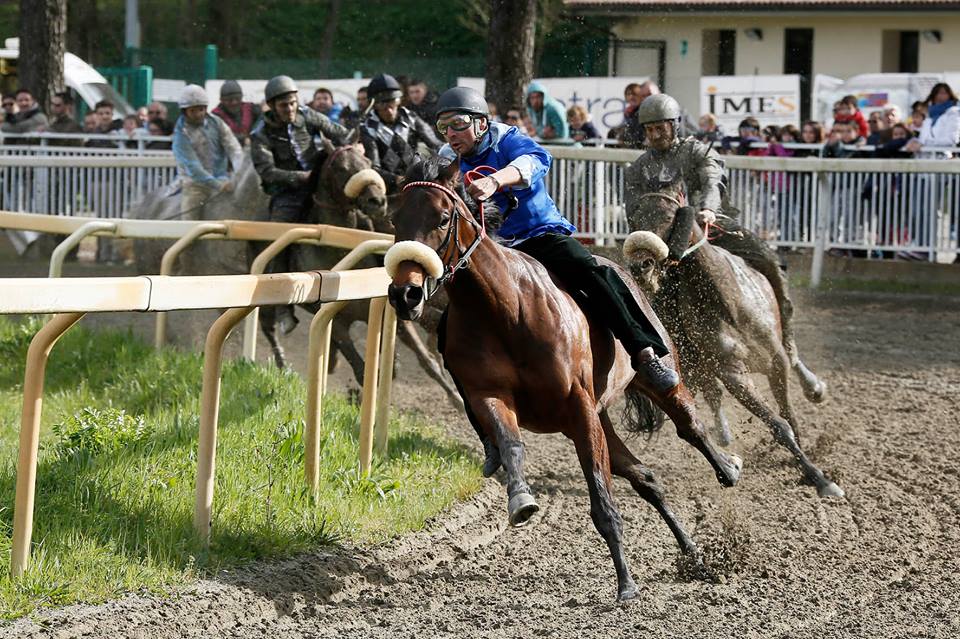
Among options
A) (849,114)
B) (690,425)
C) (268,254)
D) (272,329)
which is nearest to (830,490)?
(690,425)

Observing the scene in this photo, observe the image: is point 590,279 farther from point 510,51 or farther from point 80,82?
point 80,82

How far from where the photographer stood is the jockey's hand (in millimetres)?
6043

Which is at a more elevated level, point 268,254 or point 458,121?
point 458,121

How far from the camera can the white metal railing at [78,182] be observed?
18297 millimetres

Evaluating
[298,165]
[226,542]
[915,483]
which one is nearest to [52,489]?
[226,542]

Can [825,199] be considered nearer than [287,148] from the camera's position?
No

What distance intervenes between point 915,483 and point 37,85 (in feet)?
59.8

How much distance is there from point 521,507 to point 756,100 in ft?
63.1

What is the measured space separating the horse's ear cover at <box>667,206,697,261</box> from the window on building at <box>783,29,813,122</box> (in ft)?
92.5

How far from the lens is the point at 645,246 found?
26.7 ft

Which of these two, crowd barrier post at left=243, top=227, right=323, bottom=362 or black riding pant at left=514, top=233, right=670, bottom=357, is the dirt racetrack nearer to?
black riding pant at left=514, top=233, right=670, bottom=357

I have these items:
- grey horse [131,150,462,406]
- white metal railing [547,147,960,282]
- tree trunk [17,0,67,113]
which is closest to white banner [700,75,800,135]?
white metal railing [547,147,960,282]

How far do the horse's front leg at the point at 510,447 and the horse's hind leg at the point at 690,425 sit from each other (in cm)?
137

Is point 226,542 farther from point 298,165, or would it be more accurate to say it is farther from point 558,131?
point 558,131
